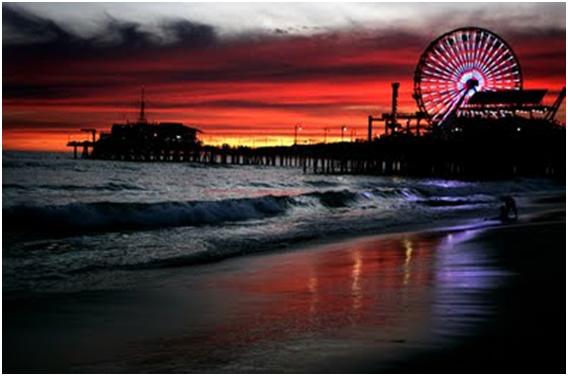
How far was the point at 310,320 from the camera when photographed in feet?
19.7

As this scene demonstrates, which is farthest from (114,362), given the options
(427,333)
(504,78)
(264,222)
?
(504,78)

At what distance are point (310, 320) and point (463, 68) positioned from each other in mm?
60475

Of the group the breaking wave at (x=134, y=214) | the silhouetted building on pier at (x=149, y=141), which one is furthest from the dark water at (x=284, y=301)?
the silhouetted building on pier at (x=149, y=141)

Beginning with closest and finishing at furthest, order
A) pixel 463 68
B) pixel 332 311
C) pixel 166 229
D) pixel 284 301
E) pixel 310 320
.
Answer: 1. pixel 310 320
2. pixel 332 311
3. pixel 284 301
4. pixel 166 229
5. pixel 463 68

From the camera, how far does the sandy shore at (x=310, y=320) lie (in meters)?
4.76

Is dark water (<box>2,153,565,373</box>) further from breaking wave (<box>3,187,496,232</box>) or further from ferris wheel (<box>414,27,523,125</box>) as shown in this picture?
ferris wheel (<box>414,27,523,125</box>)

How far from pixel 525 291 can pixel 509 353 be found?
2.56m

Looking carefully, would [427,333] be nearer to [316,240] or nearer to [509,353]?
[509,353]

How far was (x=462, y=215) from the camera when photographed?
21.4 m

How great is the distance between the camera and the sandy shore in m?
4.76

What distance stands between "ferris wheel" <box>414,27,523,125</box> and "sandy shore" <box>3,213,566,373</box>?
2176 inches

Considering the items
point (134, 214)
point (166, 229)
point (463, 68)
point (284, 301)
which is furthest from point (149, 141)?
point (284, 301)

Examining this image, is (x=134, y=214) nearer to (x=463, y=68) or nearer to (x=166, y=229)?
(x=166, y=229)

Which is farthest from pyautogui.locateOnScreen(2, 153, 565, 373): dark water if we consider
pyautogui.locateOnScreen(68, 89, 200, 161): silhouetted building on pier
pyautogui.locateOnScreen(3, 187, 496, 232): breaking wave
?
pyautogui.locateOnScreen(68, 89, 200, 161): silhouetted building on pier
